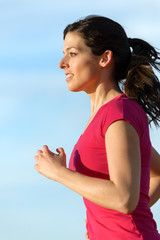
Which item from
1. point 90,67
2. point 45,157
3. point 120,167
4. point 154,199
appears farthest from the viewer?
point 154,199

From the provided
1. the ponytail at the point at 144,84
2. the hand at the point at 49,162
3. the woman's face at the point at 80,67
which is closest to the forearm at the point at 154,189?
the ponytail at the point at 144,84

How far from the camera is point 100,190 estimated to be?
9.28 ft

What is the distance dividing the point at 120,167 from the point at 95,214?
1.86ft

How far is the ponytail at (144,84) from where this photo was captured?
3568mm

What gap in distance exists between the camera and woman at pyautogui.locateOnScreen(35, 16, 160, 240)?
2848 millimetres

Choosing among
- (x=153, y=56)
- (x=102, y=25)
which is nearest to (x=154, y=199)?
(x=153, y=56)

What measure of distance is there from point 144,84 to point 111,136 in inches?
31.9

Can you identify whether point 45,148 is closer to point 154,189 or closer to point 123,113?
point 123,113

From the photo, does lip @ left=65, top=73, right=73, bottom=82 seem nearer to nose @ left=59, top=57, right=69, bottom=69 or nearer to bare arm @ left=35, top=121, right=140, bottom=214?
nose @ left=59, top=57, right=69, bottom=69

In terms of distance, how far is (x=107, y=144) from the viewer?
294 centimetres

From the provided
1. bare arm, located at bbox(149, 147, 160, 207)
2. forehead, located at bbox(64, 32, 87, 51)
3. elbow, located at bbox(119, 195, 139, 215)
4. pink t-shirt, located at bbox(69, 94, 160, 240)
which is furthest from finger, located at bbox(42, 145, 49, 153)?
bare arm, located at bbox(149, 147, 160, 207)

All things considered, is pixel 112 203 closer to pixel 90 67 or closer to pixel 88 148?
pixel 88 148

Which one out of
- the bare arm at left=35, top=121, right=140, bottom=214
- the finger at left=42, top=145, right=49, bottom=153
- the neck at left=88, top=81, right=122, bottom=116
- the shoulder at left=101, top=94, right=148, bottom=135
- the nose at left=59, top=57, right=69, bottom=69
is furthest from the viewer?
the nose at left=59, top=57, right=69, bottom=69

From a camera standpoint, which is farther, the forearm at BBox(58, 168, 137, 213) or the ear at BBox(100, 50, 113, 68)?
the ear at BBox(100, 50, 113, 68)
